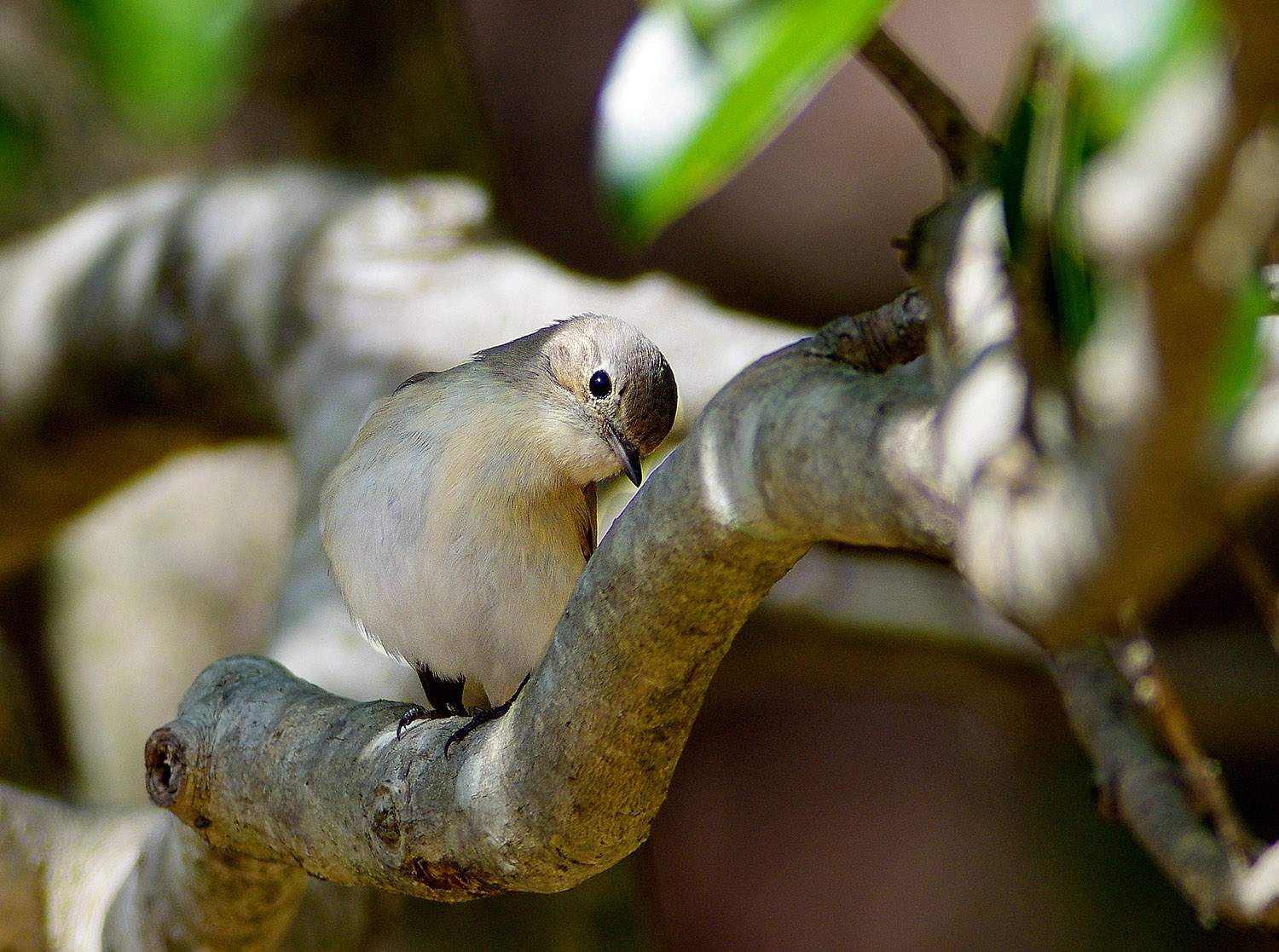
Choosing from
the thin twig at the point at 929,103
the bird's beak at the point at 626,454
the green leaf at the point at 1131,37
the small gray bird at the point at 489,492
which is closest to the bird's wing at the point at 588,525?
the small gray bird at the point at 489,492

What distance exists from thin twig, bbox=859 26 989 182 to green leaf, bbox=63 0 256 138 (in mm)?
749

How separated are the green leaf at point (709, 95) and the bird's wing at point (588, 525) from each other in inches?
79.6

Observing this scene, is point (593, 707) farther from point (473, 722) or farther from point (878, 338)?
point (878, 338)

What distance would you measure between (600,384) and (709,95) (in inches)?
84.1

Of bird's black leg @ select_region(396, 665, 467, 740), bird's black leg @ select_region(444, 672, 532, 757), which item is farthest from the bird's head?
bird's black leg @ select_region(444, 672, 532, 757)

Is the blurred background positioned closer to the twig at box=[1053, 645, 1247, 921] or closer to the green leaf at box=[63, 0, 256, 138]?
the twig at box=[1053, 645, 1247, 921]

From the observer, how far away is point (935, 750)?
689 cm

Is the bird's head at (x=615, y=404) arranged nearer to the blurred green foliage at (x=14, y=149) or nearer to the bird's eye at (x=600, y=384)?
the bird's eye at (x=600, y=384)

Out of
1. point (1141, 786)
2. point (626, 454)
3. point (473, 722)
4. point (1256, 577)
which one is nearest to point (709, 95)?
point (1256, 577)

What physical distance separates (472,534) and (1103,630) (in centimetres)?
192

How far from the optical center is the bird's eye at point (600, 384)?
112 inches

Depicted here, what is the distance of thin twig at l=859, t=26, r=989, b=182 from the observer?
4.32ft

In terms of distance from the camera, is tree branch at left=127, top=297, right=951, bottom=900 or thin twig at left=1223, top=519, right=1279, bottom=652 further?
tree branch at left=127, top=297, right=951, bottom=900

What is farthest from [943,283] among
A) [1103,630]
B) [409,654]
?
[409,654]
